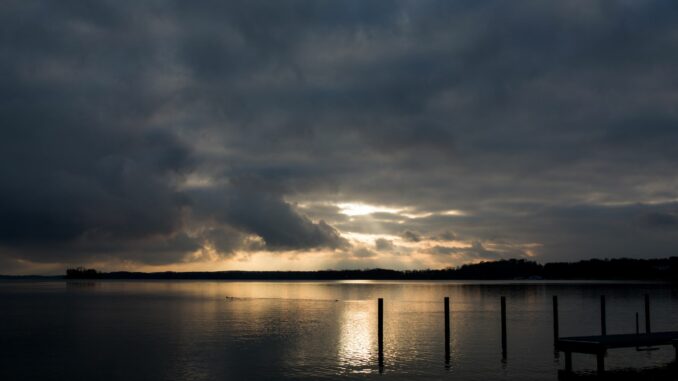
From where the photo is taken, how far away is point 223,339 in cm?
5091

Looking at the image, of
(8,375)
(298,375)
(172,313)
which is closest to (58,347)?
(8,375)

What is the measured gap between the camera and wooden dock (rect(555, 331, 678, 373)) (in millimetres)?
31312

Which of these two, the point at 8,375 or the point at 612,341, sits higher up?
the point at 612,341

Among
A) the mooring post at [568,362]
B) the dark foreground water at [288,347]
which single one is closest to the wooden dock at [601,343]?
the mooring post at [568,362]

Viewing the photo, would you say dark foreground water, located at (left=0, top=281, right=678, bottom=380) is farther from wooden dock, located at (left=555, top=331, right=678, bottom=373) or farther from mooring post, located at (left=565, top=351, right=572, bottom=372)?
wooden dock, located at (left=555, top=331, right=678, bottom=373)

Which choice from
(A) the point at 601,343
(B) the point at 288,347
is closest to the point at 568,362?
(A) the point at 601,343

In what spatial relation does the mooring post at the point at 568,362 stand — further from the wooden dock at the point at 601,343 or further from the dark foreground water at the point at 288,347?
the dark foreground water at the point at 288,347

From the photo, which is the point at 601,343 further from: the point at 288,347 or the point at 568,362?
the point at 288,347

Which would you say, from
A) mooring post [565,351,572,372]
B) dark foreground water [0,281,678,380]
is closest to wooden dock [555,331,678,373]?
mooring post [565,351,572,372]

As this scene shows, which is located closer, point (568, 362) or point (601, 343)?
point (601, 343)

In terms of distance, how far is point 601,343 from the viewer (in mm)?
31422

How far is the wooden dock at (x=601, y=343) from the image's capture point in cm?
3131

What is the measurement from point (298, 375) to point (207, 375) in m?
5.16

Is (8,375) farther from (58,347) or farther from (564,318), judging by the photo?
(564,318)
